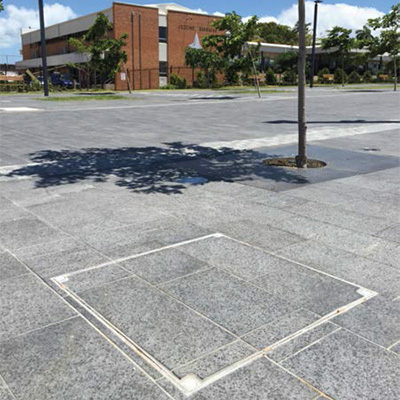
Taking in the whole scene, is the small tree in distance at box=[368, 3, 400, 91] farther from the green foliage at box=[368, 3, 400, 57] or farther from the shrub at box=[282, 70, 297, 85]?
the shrub at box=[282, 70, 297, 85]

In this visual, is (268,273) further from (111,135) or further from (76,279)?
(111,135)

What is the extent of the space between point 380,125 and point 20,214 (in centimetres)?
1585

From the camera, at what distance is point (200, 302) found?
4.72m

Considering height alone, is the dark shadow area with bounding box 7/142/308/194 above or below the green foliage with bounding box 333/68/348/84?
below

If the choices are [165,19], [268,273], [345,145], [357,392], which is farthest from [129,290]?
[165,19]

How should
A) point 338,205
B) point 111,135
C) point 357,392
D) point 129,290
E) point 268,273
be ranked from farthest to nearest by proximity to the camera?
point 111,135, point 338,205, point 268,273, point 129,290, point 357,392

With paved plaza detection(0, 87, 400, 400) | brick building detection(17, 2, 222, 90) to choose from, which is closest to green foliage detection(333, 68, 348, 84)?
brick building detection(17, 2, 222, 90)

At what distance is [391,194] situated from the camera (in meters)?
8.71

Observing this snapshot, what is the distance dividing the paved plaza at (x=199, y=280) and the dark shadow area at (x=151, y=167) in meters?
0.09

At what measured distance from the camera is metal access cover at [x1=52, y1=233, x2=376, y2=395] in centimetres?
388

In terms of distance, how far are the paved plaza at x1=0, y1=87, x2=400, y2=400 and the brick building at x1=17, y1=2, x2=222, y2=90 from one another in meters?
45.7

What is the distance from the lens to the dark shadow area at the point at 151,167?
9969 mm

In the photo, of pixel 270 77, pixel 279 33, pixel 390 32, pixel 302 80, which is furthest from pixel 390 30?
pixel 279 33

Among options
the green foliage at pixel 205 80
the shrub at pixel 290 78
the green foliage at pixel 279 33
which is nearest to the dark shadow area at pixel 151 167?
the green foliage at pixel 205 80
